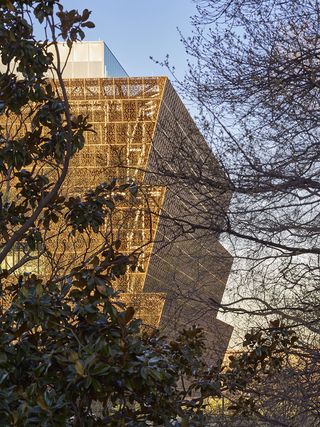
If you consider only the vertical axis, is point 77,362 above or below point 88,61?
below

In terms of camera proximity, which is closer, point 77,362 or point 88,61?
point 77,362

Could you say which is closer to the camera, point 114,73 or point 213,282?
point 213,282

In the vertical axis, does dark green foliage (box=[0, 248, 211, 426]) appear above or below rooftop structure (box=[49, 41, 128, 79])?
below

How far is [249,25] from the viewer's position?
6.88 meters

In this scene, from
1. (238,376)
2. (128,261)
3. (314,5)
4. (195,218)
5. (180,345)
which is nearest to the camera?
(128,261)

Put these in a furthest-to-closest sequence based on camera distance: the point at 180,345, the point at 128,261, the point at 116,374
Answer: the point at 180,345, the point at 128,261, the point at 116,374

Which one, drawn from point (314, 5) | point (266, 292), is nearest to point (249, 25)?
point (314, 5)

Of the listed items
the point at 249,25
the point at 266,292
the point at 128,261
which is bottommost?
the point at 266,292

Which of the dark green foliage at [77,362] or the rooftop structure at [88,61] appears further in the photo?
the rooftop structure at [88,61]

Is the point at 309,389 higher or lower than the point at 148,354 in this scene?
lower

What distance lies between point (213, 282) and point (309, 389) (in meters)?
1.88

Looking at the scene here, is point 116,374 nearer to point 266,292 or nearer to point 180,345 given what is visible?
point 180,345

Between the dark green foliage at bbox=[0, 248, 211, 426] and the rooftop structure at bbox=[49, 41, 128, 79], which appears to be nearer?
the dark green foliage at bbox=[0, 248, 211, 426]

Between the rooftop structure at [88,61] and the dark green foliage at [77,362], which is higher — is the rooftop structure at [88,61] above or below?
above
